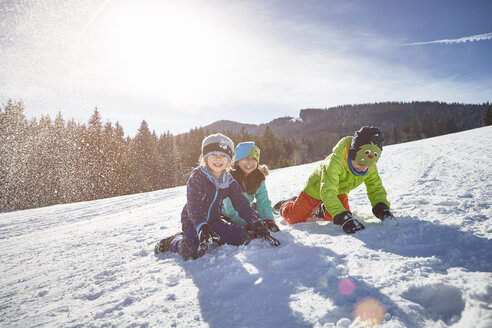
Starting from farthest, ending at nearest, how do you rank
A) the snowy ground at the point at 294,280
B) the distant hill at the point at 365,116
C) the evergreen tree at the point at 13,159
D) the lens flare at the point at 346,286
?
the distant hill at the point at 365,116 → the evergreen tree at the point at 13,159 → the lens flare at the point at 346,286 → the snowy ground at the point at 294,280

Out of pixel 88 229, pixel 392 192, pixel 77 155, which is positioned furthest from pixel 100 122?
pixel 392 192

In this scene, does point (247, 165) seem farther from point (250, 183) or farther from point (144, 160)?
point (144, 160)

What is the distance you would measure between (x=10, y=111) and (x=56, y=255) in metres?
37.9

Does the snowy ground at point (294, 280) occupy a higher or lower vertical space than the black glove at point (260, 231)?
lower

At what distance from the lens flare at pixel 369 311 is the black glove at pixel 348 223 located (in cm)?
123

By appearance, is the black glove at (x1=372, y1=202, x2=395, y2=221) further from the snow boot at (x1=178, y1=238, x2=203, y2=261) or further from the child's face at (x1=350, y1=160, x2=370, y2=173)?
the snow boot at (x1=178, y1=238, x2=203, y2=261)

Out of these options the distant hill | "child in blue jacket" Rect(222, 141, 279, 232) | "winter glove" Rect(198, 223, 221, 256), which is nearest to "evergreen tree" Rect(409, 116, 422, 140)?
the distant hill

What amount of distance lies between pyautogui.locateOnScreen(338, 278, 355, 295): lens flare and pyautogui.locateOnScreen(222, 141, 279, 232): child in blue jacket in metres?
1.38

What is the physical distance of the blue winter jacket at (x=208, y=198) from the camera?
8.82 ft

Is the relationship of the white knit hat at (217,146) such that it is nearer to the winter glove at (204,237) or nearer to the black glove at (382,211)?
the winter glove at (204,237)

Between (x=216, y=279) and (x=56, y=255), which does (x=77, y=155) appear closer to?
(x=56, y=255)

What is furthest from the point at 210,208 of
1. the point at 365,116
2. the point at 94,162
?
the point at 365,116

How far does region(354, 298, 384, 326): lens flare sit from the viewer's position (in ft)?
4.06

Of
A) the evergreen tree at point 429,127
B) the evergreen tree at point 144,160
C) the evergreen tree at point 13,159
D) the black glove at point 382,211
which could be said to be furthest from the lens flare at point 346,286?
the evergreen tree at point 429,127
